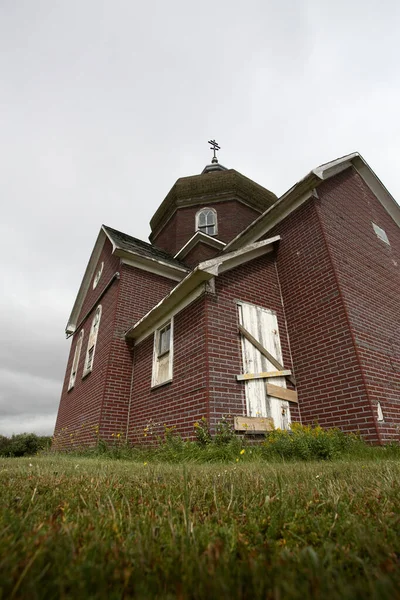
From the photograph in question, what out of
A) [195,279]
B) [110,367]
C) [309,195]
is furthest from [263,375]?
[309,195]

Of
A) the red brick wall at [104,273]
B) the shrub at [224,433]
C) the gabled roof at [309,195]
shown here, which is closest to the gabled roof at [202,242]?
the red brick wall at [104,273]

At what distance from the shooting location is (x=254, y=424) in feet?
19.9

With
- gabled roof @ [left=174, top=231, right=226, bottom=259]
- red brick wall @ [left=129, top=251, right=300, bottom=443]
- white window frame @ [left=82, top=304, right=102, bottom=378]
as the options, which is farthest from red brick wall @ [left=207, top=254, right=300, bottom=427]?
white window frame @ [left=82, top=304, right=102, bottom=378]

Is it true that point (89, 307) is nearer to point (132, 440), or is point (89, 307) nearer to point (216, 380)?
point (132, 440)

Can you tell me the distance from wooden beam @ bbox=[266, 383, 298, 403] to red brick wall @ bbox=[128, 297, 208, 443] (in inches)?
59.7

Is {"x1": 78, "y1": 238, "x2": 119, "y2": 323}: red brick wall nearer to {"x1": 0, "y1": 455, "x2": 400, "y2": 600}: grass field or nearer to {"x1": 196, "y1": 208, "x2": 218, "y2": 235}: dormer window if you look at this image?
{"x1": 196, "y1": 208, "x2": 218, "y2": 235}: dormer window

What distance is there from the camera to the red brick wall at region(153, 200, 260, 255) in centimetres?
1545

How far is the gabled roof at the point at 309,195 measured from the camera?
26.9ft

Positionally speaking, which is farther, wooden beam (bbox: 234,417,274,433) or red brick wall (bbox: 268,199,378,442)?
red brick wall (bbox: 268,199,378,442)

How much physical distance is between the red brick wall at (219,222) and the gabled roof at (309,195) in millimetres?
5554

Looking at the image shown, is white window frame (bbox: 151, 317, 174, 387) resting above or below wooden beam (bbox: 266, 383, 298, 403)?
above

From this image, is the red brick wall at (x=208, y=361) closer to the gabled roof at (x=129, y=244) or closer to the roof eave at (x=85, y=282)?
the gabled roof at (x=129, y=244)

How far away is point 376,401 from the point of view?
5910 mm

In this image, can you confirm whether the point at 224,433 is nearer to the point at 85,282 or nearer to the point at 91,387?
the point at 91,387
